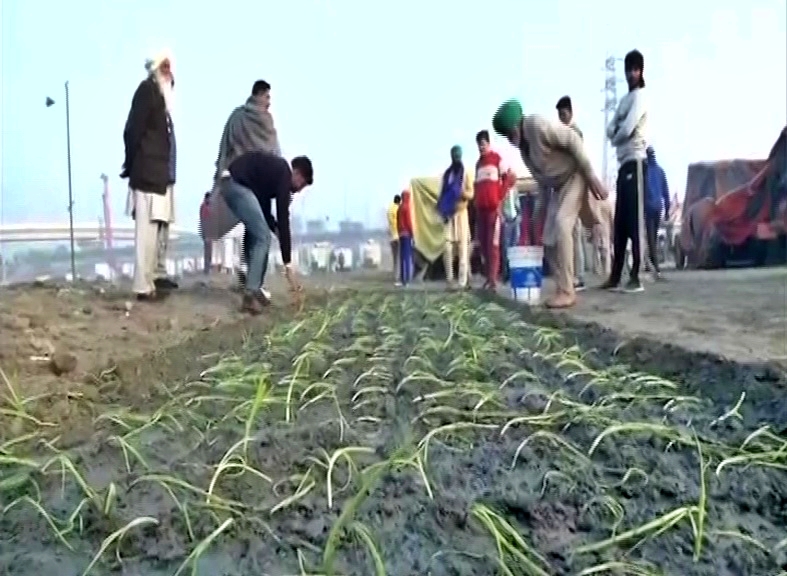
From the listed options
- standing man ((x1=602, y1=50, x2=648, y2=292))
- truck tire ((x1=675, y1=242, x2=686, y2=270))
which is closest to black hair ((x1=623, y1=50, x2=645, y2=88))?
standing man ((x1=602, y1=50, x2=648, y2=292))

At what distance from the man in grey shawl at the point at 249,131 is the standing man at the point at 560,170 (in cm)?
202

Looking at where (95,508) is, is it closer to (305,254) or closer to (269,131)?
(269,131)

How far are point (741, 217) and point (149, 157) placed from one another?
40.2ft

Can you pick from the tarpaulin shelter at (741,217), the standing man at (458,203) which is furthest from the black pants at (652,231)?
the tarpaulin shelter at (741,217)

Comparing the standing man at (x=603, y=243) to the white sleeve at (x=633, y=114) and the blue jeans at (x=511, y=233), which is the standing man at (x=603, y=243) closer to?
the blue jeans at (x=511, y=233)

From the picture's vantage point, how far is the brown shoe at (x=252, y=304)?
8.40 m

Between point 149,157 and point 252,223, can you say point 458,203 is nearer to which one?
point 252,223

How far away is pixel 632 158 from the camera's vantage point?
873 cm

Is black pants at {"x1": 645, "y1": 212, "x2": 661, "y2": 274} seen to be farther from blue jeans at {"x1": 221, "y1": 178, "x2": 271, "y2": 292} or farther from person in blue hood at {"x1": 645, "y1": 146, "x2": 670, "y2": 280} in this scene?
blue jeans at {"x1": 221, "y1": 178, "x2": 271, "y2": 292}

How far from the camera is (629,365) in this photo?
170 inches

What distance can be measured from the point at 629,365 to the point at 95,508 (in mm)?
2590

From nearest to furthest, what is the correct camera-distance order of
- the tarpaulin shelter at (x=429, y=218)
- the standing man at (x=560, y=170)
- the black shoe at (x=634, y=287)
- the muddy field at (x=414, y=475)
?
1. the muddy field at (x=414, y=475)
2. the standing man at (x=560, y=170)
3. the black shoe at (x=634, y=287)
4. the tarpaulin shelter at (x=429, y=218)

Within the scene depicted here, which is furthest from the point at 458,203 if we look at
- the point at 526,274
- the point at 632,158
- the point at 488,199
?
the point at 526,274

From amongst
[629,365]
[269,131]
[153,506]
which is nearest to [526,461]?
[153,506]
